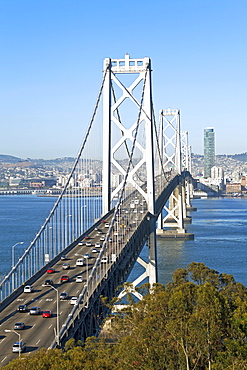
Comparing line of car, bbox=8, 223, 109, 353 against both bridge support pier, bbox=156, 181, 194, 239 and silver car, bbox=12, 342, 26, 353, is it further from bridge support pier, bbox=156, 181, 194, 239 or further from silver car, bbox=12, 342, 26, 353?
bridge support pier, bbox=156, 181, 194, 239

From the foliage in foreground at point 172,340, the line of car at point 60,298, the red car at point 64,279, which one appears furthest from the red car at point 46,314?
the red car at point 64,279

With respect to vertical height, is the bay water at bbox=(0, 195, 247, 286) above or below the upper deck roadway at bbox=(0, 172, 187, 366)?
below

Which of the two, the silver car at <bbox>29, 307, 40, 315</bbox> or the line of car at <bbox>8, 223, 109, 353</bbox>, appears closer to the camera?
the line of car at <bbox>8, 223, 109, 353</bbox>

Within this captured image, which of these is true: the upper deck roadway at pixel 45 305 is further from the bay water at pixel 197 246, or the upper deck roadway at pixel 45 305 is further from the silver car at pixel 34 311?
the bay water at pixel 197 246

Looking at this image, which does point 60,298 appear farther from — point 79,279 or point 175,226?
point 175,226

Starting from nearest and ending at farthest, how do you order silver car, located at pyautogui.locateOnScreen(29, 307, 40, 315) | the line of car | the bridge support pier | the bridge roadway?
1. the line of car
2. the bridge roadway
3. silver car, located at pyautogui.locateOnScreen(29, 307, 40, 315)
4. the bridge support pier

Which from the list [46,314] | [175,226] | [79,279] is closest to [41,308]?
[46,314]

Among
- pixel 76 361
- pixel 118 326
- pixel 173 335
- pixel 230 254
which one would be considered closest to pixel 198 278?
pixel 118 326

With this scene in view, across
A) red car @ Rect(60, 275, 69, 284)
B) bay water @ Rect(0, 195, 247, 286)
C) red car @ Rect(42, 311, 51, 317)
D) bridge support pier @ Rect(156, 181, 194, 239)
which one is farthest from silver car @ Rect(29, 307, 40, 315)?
bridge support pier @ Rect(156, 181, 194, 239)
